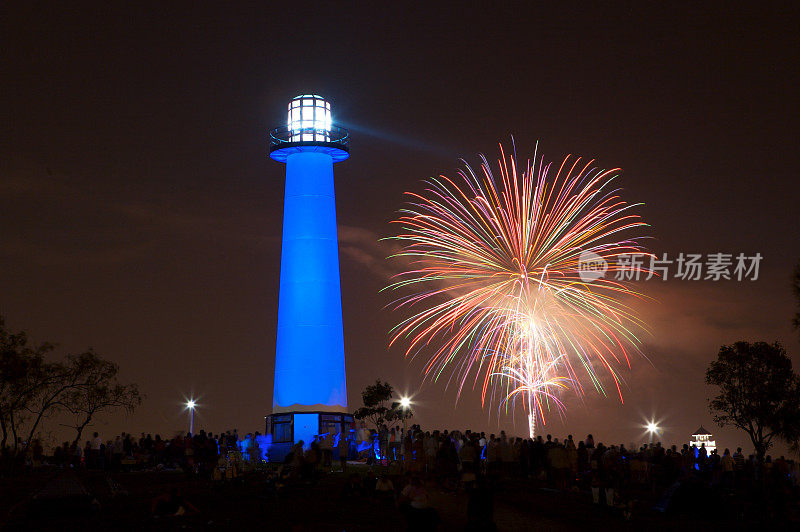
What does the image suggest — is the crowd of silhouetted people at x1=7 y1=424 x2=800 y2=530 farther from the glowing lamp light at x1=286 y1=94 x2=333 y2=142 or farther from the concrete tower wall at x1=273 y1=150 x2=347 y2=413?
the glowing lamp light at x1=286 y1=94 x2=333 y2=142

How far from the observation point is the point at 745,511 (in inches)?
1196

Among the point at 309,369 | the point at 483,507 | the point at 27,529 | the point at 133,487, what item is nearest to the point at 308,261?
the point at 309,369

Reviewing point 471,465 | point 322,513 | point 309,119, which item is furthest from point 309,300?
point 322,513

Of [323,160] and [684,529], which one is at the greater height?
[323,160]

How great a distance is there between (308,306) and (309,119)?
10.6 meters

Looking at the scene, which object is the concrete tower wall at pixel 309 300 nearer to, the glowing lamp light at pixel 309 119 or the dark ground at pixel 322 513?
the glowing lamp light at pixel 309 119

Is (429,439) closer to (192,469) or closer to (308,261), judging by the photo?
(192,469)

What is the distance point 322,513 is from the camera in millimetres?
28172

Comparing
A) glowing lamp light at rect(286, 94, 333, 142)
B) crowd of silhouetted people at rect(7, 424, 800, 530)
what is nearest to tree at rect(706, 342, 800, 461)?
crowd of silhouetted people at rect(7, 424, 800, 530)

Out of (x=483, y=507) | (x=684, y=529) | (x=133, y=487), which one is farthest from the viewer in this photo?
(x=133, y=487)

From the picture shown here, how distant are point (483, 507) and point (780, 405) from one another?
37.0 meters

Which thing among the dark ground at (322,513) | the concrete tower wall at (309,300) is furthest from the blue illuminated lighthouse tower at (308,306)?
the dark ground at (322,513)

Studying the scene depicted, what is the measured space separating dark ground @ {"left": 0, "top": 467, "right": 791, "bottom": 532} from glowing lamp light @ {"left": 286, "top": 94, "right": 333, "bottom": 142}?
79.1ft

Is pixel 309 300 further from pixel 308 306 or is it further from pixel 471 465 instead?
pixel 471 465
